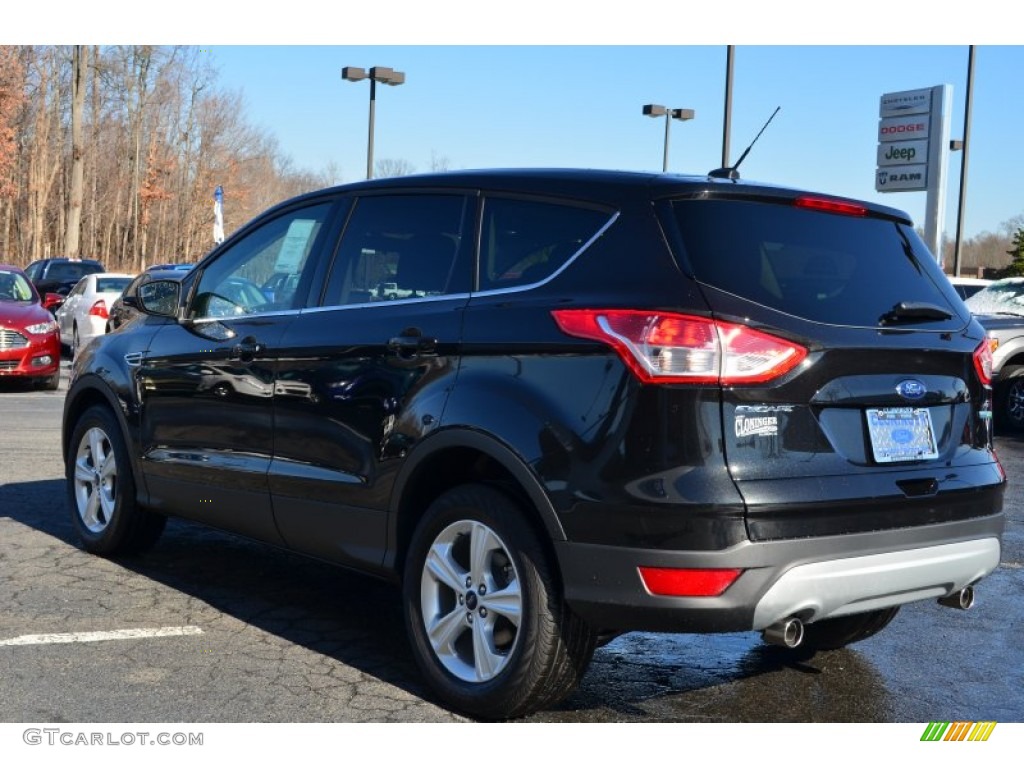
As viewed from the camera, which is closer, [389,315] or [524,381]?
[524,381]

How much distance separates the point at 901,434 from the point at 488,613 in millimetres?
1445

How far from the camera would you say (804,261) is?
401cm

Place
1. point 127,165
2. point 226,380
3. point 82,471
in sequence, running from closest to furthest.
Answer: point 226,380
point 82,471
point 127,165

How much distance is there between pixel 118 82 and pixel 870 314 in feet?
192

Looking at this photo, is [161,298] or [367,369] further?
Answer: [161,298]

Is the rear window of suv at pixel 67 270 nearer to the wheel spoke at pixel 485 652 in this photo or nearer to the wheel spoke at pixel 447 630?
the wheel spoke at pixel 447 630

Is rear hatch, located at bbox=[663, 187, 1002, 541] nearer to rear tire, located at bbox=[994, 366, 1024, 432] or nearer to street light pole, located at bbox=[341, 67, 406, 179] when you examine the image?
rear tire, located at bbox=[994, 366, 1024, 432]

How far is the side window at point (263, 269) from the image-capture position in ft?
17.2

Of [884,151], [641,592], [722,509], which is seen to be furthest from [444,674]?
[884,151]

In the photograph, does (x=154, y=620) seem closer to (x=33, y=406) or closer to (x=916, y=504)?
(x=916, y=504)

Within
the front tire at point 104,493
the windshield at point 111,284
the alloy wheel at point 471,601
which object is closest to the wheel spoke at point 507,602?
the alloy wheel at point 471,601

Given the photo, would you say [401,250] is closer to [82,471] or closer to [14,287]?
[82,471]

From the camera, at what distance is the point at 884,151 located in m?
25.6

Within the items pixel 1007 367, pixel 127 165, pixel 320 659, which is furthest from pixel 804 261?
pixel 127 165
